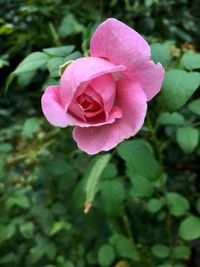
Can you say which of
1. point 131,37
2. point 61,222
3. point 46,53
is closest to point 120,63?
point 131,37

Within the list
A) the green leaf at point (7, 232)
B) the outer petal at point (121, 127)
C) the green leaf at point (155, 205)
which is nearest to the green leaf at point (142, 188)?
the green leaf at point (155, 205)

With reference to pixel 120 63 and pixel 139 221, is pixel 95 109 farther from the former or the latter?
pixel 139 221

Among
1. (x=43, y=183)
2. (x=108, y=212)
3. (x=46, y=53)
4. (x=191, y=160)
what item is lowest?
(x=191, y=160)

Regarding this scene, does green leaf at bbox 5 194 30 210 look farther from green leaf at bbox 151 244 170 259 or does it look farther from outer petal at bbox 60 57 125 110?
outer petal at bbox 60 57 125 110

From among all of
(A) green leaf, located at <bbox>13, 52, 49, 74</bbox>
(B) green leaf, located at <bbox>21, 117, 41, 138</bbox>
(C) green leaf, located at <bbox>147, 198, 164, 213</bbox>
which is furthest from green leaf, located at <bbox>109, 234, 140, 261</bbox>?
(A) green leaf, located at <bbox>13, 52, 49, 74</bbox>

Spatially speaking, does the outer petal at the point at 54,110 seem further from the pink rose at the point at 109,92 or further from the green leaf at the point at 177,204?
Result: the green leaf at the point at 177,204

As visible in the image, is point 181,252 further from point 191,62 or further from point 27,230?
point 191,62
